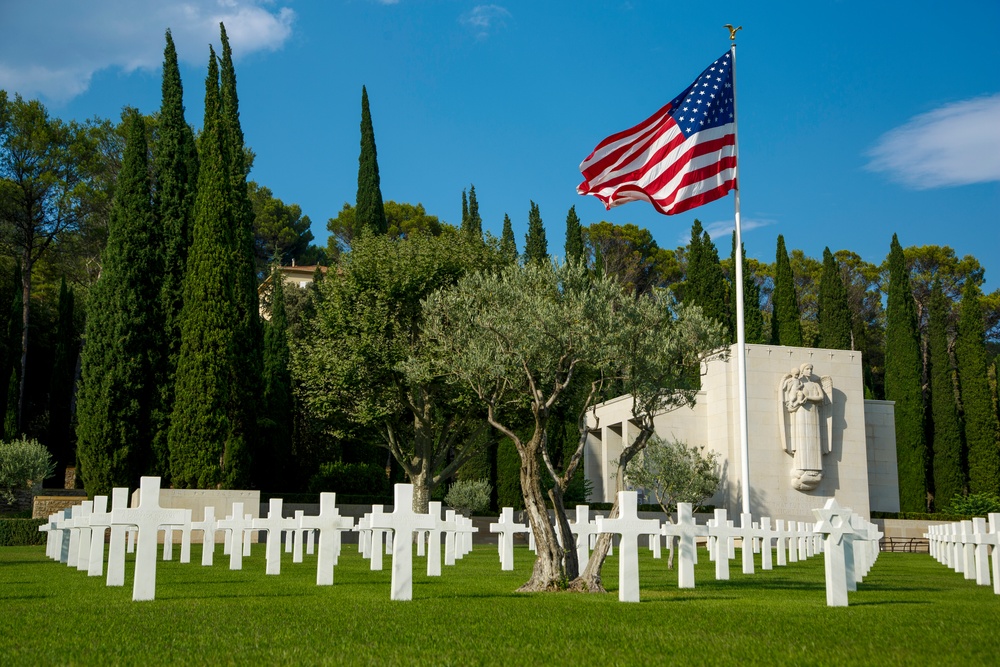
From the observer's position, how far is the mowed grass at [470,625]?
634 cm

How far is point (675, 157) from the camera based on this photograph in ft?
71.1

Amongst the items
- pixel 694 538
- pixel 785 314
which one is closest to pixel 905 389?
pixel 785 314

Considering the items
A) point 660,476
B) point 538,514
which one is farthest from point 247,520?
point 660,476

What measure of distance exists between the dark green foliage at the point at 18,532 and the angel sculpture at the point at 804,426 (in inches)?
1156

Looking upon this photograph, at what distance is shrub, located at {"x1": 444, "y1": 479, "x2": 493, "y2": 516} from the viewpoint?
37987mm

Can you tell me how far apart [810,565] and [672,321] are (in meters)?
9.51

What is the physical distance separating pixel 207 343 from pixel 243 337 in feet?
4.49

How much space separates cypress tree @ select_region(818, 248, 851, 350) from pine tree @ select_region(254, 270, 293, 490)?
31.1m

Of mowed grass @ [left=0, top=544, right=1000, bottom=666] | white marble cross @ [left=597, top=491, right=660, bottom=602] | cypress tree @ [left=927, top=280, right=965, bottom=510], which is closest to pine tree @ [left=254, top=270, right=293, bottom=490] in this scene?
mowed grass @ [left=0, top=544, right=1000, bottom=666]

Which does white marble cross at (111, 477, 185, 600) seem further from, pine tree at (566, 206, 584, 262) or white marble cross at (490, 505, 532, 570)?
pine tree at (566, 206, 584, 262)

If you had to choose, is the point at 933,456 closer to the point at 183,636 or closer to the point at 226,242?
the point at 226,242

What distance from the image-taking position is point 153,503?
10406mm

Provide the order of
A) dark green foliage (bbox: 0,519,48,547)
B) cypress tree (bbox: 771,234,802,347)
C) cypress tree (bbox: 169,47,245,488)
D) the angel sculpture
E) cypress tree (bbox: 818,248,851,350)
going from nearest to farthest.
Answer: dark green foliage (bbox: 0,519,48,547) < cypress tree (bbox: 169,47,245,488) < the angel sculpture < cypress tree (bbox: 771,234,802,347) < cypress tree (bbox: 818,248,851,350)

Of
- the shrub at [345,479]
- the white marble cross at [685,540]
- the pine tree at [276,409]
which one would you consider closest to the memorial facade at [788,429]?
the shrub at [345,479]
